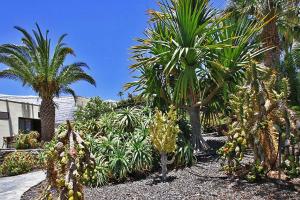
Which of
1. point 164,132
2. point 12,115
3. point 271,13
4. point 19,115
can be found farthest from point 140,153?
point 19,115

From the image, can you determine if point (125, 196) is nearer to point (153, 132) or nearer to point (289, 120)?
point (153, 132)

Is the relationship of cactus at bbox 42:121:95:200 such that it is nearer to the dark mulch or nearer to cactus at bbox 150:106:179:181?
the dark mulch

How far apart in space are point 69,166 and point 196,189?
4.98m

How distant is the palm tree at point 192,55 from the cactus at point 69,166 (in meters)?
7.32

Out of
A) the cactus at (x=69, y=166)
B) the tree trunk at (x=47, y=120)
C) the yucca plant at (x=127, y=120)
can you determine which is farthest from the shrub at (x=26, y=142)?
the cactus at (x=69, y=166)

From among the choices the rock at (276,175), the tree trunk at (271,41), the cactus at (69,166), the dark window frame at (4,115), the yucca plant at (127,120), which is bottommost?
the rock at (276,175)

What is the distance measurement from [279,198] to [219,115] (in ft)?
24.5

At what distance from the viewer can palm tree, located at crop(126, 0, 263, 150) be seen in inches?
412

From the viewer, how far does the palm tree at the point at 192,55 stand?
10453mm

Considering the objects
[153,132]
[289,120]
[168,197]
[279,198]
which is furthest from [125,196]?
[289,120]

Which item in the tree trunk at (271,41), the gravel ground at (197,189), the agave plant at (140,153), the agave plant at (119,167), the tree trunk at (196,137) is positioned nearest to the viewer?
the gravel ground at (197,189)

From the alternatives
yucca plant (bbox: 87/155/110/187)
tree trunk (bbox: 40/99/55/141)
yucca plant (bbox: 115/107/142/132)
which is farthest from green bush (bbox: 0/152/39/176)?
tree trunk (bbox: 40/99/55/141)

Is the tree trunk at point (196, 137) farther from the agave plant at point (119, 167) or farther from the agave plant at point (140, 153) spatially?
the agave plant at point (119, 167)

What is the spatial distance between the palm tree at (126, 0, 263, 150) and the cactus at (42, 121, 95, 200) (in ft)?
24.0
